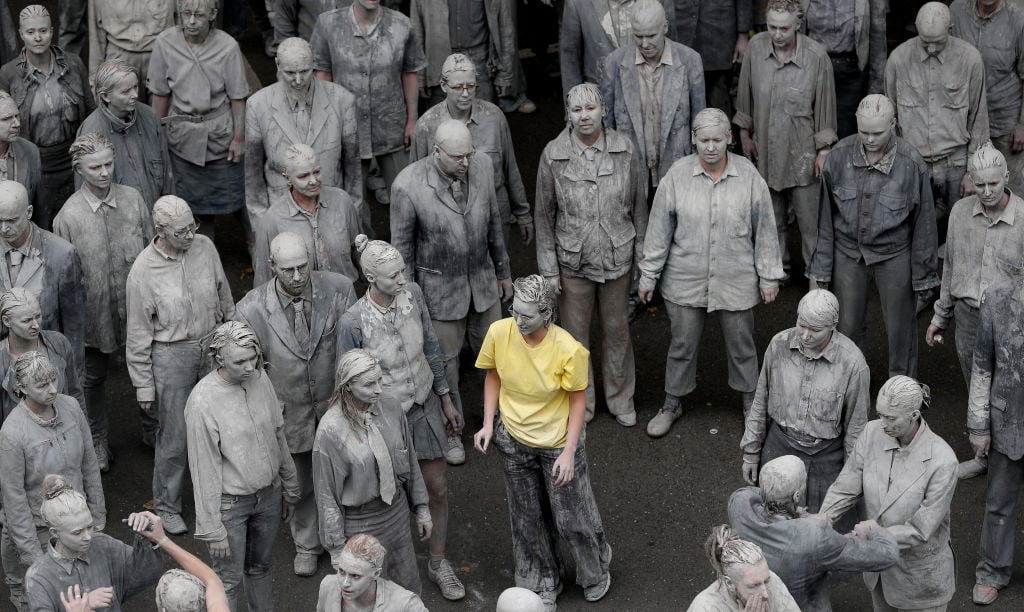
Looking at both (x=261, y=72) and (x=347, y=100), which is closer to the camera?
(x=347, y=100)

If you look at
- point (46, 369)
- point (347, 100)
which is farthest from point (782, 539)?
point (347, 100)

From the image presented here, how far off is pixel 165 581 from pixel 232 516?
1.23m

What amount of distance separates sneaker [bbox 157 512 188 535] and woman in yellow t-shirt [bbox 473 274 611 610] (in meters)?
2.05

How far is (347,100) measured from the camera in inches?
427

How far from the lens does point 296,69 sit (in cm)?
1057

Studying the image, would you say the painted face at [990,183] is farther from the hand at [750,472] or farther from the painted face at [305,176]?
the painted face at [305,176]

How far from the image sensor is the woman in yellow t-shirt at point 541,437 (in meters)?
8.76

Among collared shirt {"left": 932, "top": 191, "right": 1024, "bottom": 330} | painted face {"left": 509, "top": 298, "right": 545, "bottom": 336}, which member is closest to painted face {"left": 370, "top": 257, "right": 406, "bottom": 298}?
painted face {"left": 509, "top": 298, "right": 545, "bottom": 336}

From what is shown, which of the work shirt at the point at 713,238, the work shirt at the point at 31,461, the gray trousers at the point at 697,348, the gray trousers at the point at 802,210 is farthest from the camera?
the gray trousers at the point at 802,210

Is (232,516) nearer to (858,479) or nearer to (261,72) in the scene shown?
(858,479)

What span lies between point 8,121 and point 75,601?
3.77 metres

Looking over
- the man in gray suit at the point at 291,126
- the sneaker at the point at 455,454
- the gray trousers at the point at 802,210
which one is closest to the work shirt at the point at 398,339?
the sneaker at the point at 455,454

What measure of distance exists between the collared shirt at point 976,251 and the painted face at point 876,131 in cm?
62

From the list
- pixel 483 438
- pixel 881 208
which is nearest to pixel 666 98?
pixel 881 208
